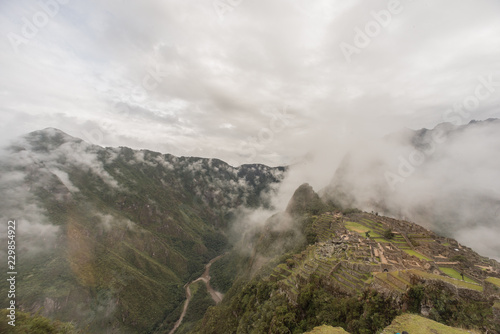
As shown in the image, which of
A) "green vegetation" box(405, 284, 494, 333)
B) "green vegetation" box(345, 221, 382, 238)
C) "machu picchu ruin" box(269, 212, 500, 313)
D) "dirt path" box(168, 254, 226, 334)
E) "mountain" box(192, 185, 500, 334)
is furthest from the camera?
"dirt path" box(168, 254, 226, 334)

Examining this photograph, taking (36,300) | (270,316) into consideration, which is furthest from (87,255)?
(270,316)

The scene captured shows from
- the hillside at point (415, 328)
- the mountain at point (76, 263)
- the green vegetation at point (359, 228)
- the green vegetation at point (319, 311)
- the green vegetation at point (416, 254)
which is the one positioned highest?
the hillside at point (415, 328)

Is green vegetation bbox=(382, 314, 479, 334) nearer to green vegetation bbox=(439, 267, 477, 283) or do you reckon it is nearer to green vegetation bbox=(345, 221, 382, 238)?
green vegetation bbox=(439, 267, 477, 283)

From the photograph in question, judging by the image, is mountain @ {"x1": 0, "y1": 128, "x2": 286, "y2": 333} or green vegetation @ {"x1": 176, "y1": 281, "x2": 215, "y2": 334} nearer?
mountain @ {"x1": 0, "y1": 128, "x2": 286, "y2": 333}

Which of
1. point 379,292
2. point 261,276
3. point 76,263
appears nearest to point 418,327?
point 379,292

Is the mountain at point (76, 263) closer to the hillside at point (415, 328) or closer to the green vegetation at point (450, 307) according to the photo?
the hillside at point (415, 328)

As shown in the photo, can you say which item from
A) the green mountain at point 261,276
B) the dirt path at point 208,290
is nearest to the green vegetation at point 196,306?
the green mountain at point 261,276

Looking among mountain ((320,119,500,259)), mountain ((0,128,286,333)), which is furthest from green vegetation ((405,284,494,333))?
mountain ((0,128,286,333))

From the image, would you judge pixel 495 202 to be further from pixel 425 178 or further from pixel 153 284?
pixel 153 284
